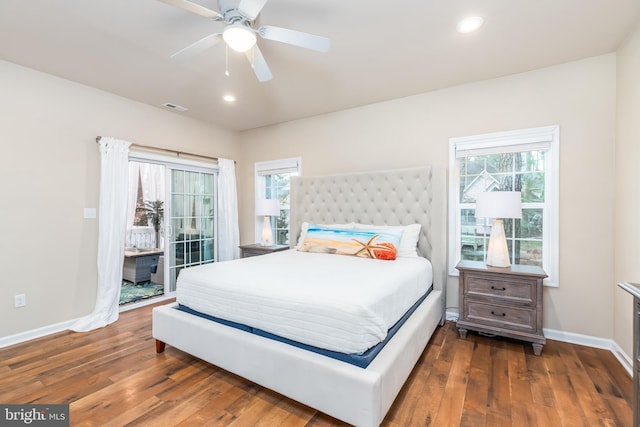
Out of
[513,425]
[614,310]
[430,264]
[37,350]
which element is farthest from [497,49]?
[37,350]

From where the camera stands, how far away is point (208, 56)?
2.60m

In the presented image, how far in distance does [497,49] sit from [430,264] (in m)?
2.04

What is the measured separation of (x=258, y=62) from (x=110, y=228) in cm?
256

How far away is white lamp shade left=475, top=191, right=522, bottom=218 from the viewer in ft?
8.58

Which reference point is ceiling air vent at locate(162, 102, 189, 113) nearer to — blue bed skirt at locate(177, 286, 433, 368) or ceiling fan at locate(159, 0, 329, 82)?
ceiling fan at locate(159, 0, 329, 82)

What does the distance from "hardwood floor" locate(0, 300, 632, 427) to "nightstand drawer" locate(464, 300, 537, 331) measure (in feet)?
0.72

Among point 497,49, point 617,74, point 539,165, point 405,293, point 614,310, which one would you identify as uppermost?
point 497,49

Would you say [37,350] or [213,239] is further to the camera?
[213,239]

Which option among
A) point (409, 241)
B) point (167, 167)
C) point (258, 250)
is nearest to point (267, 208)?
Result: point (258, 250)

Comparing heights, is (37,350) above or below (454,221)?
below

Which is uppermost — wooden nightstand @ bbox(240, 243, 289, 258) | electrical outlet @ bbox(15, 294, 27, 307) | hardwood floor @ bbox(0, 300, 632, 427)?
wooden nightstand @ bbox(240, 243, 289, 258)

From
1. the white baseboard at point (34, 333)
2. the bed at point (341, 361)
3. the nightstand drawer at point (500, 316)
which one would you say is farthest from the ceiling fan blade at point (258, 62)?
the white baseboard at point (34, 333)

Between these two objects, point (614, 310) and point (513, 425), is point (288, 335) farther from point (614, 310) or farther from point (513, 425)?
point (614, 310)

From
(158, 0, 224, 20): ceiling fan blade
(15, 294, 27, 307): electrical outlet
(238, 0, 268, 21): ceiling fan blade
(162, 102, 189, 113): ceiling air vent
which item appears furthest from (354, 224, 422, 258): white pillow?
(15, 294, 27, 307): electrical outlet
